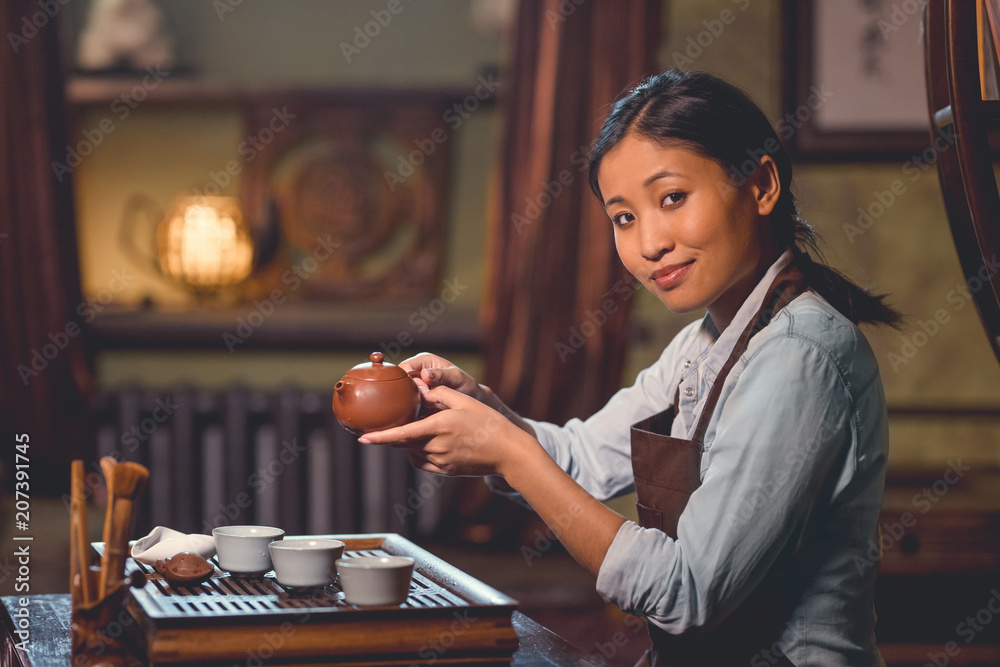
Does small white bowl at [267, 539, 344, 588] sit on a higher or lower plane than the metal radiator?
higher

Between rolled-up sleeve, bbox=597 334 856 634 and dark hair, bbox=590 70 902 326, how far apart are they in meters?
0.23

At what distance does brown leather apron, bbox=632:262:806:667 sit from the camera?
4.23 feet

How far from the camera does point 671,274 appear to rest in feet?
4.59

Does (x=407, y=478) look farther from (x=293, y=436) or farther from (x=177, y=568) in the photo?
(x=177, y=568)

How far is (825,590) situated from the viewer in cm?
129

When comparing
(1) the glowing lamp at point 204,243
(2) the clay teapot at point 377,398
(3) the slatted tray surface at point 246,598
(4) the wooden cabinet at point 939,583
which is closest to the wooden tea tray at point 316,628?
(3) the slatted tray surface at point 246,598

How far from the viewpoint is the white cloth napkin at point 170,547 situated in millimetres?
1344

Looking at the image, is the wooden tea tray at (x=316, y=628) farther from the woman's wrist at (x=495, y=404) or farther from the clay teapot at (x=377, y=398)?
the woman's wrist at (x=495, y=404)

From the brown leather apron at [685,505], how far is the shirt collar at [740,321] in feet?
0.05

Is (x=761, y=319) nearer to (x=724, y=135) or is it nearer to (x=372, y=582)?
(x=724, y=135)

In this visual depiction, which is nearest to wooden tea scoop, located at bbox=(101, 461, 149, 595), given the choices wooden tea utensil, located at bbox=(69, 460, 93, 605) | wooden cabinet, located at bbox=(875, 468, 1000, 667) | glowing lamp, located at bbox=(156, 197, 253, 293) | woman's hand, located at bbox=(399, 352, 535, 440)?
wooden tea utensil, located at bbox=(69, 460, 93, 605)

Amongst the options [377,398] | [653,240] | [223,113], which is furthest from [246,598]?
[223,113]

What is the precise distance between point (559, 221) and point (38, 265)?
1860 mm

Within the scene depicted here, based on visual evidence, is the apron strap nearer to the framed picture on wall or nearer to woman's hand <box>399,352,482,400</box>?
woman's hand <box>399,352,482,400</box>
